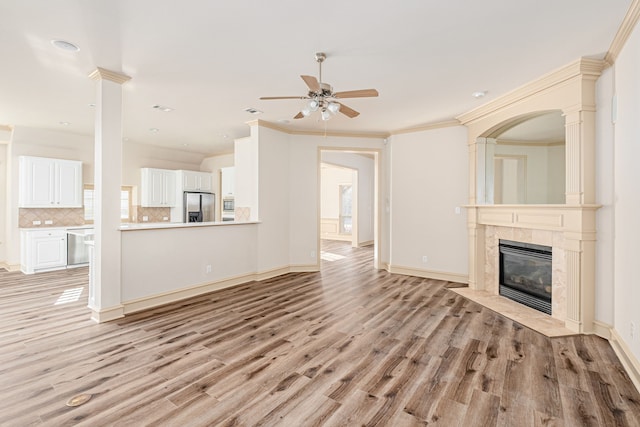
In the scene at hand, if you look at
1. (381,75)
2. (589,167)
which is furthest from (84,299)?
(589,167)

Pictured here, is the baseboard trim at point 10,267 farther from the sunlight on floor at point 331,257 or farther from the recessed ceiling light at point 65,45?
the sunlight on floor at point 331,257

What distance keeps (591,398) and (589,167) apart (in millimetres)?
2366

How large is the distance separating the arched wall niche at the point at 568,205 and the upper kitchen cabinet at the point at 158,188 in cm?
752

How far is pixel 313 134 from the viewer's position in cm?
634

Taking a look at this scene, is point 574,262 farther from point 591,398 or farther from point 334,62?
point 334,62

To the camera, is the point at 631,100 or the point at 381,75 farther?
the point at 381,75

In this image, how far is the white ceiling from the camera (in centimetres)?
246

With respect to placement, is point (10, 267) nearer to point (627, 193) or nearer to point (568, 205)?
point (568, 205)

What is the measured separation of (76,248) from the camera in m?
6.79

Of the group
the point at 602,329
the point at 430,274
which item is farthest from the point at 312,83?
the point at 430,274

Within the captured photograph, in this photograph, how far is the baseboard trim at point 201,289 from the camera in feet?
13.1

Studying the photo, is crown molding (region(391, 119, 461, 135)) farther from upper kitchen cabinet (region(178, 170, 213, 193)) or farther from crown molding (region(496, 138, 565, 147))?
upper kitchen cabinet (region(178, 170, 213, 193))

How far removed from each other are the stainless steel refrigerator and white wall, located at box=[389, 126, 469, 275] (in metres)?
5.38

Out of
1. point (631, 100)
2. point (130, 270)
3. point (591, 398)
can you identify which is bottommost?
point (591, 398)
